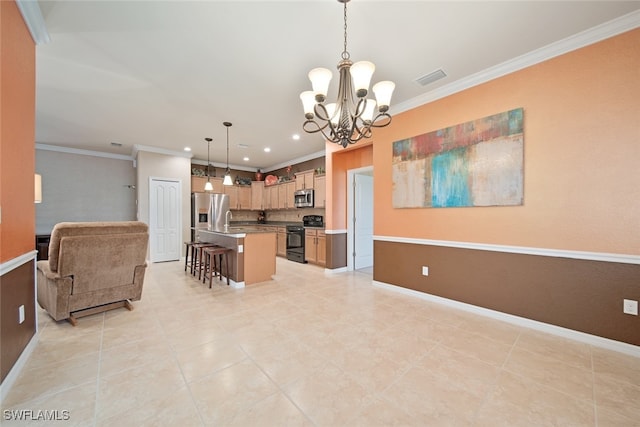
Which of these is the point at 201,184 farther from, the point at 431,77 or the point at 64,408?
→ the point at 431,77

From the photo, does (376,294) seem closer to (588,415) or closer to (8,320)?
(588,415)

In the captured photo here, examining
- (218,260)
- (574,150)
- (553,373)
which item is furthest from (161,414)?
(574,150)

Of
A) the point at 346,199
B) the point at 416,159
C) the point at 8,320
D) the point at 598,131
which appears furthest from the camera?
the point at 346,199

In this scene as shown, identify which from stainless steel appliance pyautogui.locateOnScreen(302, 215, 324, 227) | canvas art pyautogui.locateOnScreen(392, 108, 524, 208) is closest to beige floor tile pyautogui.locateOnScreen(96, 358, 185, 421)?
canvas art pyautogui.locateOnScreen(392, 108, 524, 208)

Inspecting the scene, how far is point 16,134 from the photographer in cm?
183

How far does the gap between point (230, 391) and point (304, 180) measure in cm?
535

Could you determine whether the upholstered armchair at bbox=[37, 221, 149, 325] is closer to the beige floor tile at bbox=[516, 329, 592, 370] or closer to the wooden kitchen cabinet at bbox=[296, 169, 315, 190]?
the wooden kitchen cabinet at bbox=[296, 169, 315, 190]

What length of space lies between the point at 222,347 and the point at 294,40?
115 inches

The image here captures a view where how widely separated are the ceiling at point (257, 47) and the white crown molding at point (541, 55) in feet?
0.07

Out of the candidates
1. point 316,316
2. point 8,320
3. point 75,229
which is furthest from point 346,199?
point 8,320

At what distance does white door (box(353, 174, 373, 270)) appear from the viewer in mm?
5320

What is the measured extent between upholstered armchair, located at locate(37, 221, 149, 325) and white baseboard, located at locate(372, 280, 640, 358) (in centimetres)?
373

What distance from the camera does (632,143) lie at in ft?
6.82

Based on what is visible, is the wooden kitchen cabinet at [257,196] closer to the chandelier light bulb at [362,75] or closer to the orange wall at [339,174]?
the orange wall at [339,174]
